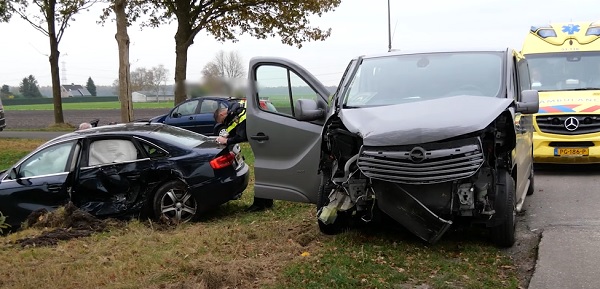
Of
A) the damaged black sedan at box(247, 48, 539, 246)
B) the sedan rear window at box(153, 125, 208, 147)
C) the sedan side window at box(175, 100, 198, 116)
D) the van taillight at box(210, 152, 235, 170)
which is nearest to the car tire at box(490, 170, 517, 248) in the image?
the damaged black sedan at box(247, 48, 539, 246)

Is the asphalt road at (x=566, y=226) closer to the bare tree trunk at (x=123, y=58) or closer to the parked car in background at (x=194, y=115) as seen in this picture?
the bare tree trunk at (x=123, y=58)

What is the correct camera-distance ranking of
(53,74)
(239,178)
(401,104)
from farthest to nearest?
(53,74)
(239,178)
(401,104)

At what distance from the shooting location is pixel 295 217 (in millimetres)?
7469

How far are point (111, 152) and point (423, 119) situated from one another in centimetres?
455

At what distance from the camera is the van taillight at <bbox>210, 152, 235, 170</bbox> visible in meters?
7.87

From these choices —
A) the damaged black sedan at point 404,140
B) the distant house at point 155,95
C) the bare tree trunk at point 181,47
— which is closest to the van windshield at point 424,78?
the damaged black sedan at point 404,140

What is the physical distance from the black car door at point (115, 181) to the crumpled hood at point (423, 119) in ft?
10.6

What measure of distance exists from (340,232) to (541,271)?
188 centimetres

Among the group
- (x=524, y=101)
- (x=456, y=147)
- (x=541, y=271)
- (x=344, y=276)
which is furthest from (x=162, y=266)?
(x=524, y=101)

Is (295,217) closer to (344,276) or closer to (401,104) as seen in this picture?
(401,104)

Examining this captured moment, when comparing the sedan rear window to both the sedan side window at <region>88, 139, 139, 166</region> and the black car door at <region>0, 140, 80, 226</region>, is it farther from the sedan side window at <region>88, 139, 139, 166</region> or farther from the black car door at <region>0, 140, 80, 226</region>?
the black car door at <region>0, 140, 80, 226</region>

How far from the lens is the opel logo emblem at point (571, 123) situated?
9852 mm

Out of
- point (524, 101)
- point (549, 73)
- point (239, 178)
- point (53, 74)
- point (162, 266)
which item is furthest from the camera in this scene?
point (53, 74)

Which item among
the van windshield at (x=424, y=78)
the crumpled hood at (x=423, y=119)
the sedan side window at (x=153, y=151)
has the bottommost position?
the sedan side window at (x=153, y=151)
